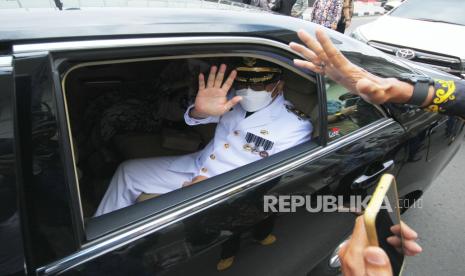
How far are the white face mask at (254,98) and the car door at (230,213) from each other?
0.97 feet

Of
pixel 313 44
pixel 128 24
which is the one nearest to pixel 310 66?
pixel 313 44

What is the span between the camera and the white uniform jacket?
1.61 m

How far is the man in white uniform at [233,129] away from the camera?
1.61 metres

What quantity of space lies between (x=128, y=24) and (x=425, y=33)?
477cm

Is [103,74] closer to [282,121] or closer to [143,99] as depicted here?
[143,99]

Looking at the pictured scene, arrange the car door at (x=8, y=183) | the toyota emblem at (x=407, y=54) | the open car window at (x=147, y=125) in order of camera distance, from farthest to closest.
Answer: the toyota emblem at (x=407, y=54) < the open car window at (x=147, y=125) < the car door at (x=8, y=183)

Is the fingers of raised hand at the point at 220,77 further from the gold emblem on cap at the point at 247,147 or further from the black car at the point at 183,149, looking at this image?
the gold emblem on cap at the point at 247,147

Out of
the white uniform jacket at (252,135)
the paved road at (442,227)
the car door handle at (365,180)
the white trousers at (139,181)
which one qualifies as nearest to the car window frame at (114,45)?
the white uniform jacket at (252,135)

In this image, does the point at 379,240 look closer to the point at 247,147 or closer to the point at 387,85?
the point at 387,85

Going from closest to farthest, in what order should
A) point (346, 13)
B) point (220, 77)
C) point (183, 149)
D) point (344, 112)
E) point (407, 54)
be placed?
point (220, 77)
point (344, 112)
point (183, 149)
point (407, 54)
point (346, 13)

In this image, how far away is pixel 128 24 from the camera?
1.03m

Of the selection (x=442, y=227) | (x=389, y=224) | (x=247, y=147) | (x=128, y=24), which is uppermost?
(x=128, y=24)

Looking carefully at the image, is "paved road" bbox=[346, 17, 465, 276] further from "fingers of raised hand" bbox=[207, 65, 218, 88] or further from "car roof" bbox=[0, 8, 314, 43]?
"car roof" bbox=[0, 8, 314, 43]

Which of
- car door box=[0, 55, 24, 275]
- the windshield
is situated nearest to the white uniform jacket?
car door box=[0, 55, 24, 275]
